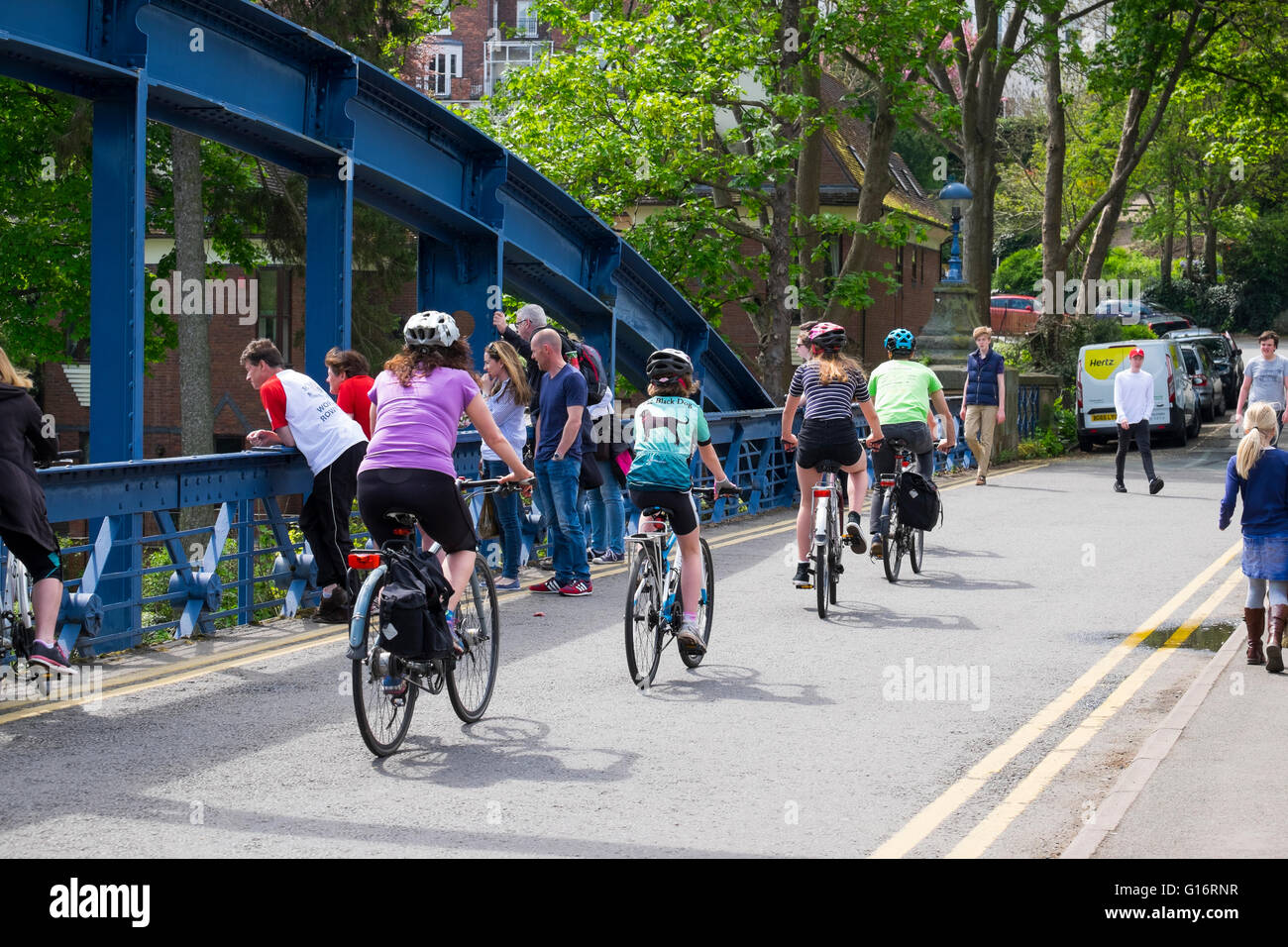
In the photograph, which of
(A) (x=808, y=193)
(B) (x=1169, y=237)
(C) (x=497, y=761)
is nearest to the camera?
(C) (x=497, y=761)

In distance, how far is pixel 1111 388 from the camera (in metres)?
27.8

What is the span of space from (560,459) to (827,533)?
2.16 m

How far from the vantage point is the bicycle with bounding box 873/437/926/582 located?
40.6 feet

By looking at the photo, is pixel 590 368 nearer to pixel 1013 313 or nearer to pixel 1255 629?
pixel 1255 629

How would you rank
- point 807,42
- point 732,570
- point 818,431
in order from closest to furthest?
point 818,431 < point 732,570 < point 807,42

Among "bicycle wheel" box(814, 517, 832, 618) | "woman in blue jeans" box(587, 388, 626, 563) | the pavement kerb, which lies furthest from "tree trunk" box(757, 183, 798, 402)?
the pavement kerb

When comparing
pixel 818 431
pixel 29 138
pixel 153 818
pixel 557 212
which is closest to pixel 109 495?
pixel 153 818

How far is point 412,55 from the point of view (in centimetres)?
3588

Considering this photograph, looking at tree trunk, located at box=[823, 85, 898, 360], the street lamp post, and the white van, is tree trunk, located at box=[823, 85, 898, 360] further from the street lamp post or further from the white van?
the white van

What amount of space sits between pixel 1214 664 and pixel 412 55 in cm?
3016

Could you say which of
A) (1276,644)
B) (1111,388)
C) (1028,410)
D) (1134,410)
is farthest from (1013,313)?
(1276,644)

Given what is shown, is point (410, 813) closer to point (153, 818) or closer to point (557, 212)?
point (153, 818)

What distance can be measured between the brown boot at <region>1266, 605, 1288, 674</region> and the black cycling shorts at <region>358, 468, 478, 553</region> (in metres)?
4.85
